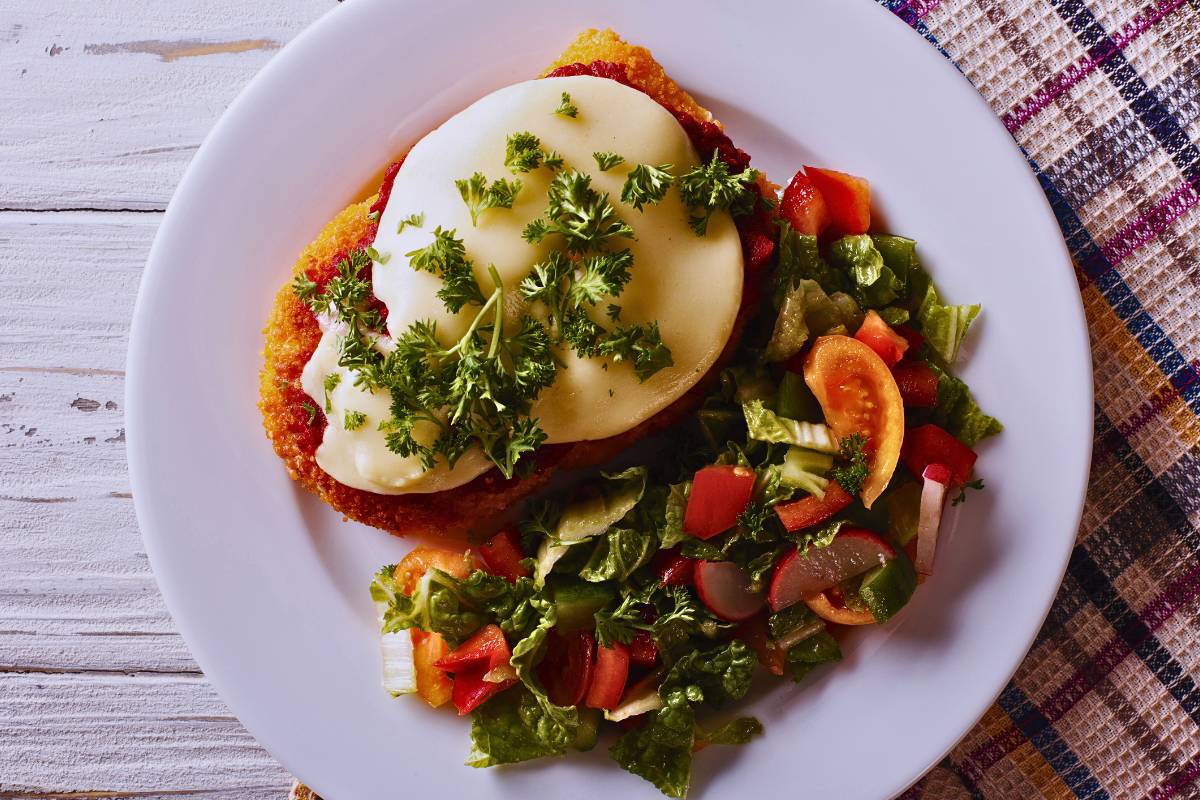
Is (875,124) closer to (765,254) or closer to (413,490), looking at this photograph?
(765,254)

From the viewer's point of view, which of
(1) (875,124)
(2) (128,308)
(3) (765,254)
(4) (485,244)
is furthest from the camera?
(2) (128,308)

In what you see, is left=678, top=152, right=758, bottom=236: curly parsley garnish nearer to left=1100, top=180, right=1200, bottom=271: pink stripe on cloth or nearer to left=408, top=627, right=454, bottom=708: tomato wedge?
left=1100, top=180, right=1200, bottom=271: pink stripe on cloth

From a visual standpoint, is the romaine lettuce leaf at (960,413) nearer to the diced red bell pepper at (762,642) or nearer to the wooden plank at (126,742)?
the diced red bell pepper at (762,642)

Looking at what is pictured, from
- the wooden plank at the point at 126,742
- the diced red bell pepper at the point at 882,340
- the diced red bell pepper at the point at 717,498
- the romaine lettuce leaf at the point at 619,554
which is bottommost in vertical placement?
the wooden plank at the point at 126,742

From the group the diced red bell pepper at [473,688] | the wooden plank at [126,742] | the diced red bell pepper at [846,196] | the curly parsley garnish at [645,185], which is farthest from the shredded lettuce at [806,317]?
the wooden plank at [126,742]

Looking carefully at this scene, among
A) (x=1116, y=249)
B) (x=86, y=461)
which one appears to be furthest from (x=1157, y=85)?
(x=86, y=461)

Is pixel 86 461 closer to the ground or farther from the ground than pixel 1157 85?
closer to the ground

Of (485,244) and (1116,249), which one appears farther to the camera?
(1116,249)
